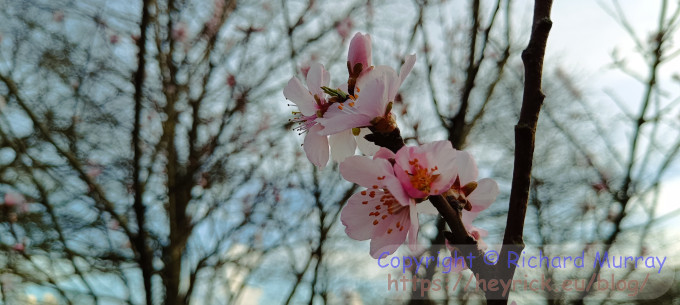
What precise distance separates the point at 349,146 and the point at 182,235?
2.77 m

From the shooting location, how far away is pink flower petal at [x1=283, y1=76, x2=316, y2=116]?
0.70m

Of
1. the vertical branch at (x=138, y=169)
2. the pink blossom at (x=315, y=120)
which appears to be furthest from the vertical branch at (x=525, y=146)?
the vertical branch at (x=138, y=169)

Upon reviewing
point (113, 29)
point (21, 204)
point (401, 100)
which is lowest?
point (21, 204)

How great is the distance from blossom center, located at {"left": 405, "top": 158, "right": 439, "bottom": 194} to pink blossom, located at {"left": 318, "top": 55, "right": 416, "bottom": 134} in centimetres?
7

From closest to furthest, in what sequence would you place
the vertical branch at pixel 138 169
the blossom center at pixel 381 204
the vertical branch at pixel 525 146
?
the vertical branch at pixel 525 146, the blossom center at pixel 381 204, the vertical branch at pixel 138 169

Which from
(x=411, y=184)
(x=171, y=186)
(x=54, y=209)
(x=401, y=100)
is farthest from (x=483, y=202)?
(x=54, y=209)

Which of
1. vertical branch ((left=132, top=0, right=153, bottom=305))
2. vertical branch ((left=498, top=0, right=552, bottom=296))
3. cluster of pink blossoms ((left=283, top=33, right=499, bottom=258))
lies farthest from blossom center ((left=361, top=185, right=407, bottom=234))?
vertical branch ((left=132, top=0, right=153, bottom=305))

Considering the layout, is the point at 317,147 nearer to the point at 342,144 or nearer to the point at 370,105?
the point at 342,144

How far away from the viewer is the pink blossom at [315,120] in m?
0.66

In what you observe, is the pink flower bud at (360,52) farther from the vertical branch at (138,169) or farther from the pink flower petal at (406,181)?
the vertical branch at (138,169)

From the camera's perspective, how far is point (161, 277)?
3021mm

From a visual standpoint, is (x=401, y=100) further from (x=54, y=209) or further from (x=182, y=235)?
(x=54, y=209)

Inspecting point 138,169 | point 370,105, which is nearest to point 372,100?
point 370,105

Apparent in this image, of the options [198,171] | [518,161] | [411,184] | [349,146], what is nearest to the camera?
[518,161]
